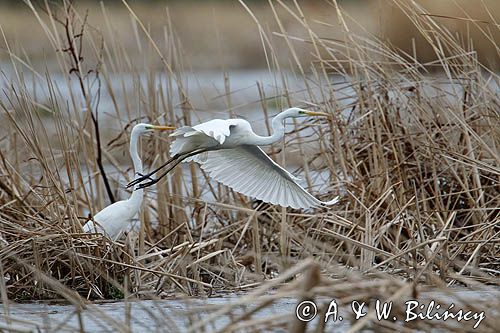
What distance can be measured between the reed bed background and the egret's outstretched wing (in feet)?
0.39

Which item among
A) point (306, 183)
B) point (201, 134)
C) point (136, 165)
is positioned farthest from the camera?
point (306, 183)

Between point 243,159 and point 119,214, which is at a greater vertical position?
point 243,159

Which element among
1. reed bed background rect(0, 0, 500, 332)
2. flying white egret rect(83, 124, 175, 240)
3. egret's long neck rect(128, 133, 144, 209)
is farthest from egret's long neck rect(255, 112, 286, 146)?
egret's long neck rect(128, 133, 144, 209)

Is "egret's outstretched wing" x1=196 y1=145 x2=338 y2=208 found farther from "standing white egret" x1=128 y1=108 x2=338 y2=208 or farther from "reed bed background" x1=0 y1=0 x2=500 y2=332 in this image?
"reed bed background" x1=0 y1=0 x2=500 y2=332

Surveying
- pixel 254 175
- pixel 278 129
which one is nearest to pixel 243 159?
pixel 254 175

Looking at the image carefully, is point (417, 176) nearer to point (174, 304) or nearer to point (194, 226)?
point (194, 226)

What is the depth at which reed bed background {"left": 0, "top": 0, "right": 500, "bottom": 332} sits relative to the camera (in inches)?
157

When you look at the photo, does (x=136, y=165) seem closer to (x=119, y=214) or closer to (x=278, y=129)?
(x=119, y=214)

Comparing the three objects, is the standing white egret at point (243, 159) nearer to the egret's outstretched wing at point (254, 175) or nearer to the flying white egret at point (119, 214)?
the egret's outstretched wing at point (254, 175)

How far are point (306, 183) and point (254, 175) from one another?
0.57m

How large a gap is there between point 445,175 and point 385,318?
2.36m

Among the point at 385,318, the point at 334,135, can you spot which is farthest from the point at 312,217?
the point at 385,318

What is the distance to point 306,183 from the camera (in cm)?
518

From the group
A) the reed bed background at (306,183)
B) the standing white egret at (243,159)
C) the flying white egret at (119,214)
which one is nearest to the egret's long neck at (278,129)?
the standing white egret at (243,159)
